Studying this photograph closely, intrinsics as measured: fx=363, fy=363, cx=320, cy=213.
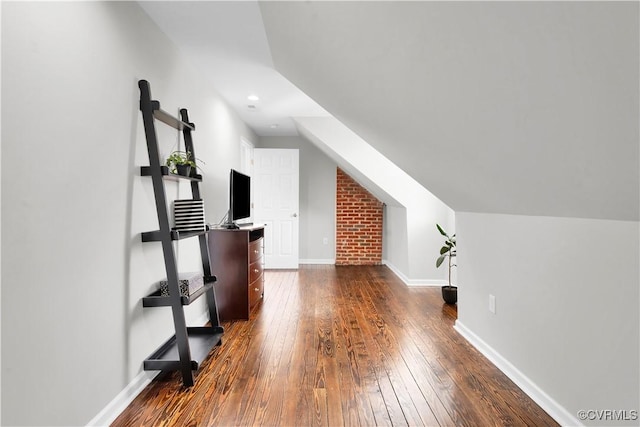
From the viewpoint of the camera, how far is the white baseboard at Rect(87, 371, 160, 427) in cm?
177

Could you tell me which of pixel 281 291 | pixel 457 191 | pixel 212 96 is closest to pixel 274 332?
pixel 281 291

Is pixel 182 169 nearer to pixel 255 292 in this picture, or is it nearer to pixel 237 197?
pixel 237 197

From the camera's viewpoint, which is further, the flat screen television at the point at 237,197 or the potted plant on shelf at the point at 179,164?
the flat screen television at the point at 237,197

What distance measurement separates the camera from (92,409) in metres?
1.73

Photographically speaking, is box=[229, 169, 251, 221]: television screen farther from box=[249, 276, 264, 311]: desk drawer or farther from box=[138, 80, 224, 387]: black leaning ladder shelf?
box=[138, 80, 224, 387]: black leaning ladder shelf

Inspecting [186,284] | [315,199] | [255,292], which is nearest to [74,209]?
[186,284]

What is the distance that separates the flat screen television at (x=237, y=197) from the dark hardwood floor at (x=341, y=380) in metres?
1.05

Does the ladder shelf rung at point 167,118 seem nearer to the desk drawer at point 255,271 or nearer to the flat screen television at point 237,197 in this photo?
the flat screen television at point 237,197

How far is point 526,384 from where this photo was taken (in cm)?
209

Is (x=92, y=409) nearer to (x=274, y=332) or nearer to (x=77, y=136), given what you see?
(x=77, y=136)

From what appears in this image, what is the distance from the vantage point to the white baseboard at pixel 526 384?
1.77m

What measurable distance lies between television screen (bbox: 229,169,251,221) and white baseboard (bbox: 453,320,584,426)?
8.11 feet

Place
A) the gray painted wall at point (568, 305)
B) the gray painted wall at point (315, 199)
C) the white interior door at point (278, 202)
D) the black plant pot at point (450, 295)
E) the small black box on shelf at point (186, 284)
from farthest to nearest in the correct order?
1. the gray painted wall at point (315, 199)
2. the white interior door at point (278, 202)
3. the black plant pot at point (450, 295)
4. the small black box on shelf at point (186, 284)
5. the gray painted wall at point (568, 305)

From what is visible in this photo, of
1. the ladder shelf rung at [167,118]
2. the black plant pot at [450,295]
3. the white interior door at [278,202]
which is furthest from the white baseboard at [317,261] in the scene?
the ladder shelf rung at [167,118]
